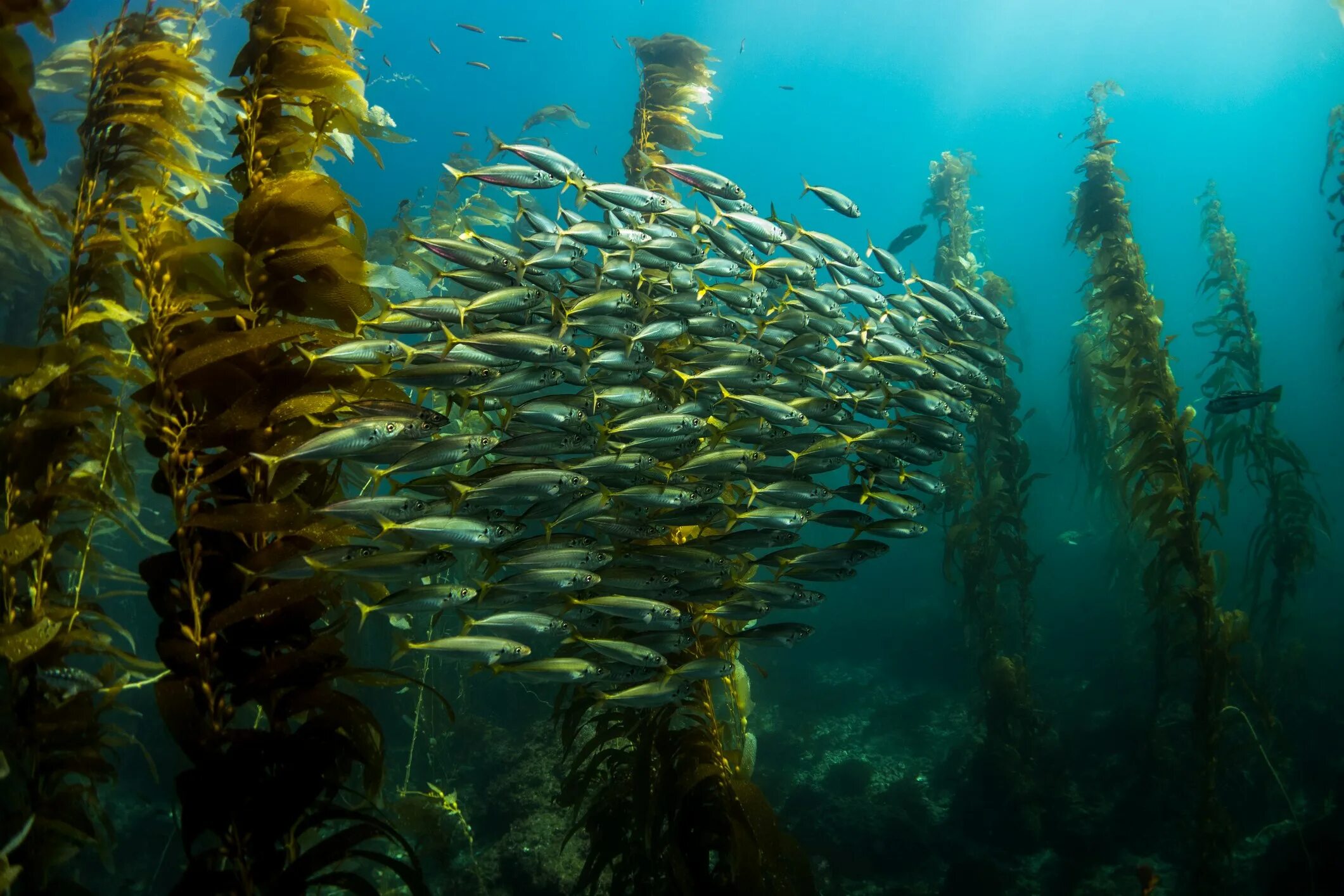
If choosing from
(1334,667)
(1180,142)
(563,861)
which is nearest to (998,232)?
(1180,142)

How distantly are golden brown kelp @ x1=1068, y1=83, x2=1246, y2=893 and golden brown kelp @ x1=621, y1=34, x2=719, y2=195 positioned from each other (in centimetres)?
452

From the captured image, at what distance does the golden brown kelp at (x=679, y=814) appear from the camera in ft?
10.6

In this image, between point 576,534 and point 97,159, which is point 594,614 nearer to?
point 576,534

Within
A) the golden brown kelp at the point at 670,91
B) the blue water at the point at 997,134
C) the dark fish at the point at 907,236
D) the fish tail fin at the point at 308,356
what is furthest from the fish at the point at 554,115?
the blue water at the point at 997,134

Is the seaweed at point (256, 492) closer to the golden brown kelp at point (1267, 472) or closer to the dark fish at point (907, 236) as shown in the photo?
the golden brown kelp at point (1267, 472)

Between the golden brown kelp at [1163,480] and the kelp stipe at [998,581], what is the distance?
1225mm

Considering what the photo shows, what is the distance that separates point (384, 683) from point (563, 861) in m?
5.52

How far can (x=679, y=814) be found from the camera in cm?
332

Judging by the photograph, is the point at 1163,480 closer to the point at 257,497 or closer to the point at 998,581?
the point at 998,581

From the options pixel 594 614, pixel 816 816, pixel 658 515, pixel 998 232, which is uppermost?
pixel 998 232

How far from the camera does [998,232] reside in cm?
12612

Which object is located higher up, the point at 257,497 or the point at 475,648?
the point at 257,497

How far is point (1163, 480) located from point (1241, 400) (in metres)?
1.57

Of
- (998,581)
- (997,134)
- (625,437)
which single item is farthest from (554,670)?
(997,134)
